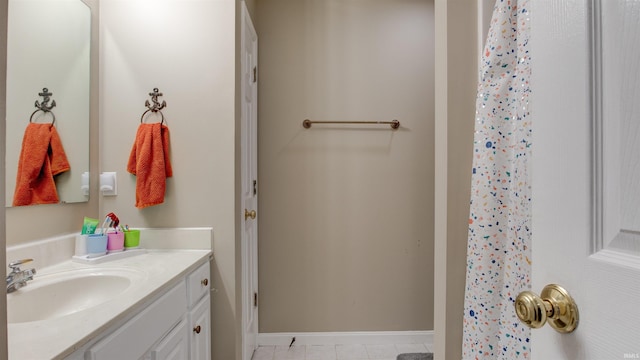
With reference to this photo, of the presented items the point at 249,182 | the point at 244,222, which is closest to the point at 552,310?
the point at 244,222

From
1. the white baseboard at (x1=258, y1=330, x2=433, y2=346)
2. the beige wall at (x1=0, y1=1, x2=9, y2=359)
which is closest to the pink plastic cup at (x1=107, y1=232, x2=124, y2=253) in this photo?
the beige wall at (x1=0, y1=1, x2=9, y2=359)

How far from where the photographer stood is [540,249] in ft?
1.62

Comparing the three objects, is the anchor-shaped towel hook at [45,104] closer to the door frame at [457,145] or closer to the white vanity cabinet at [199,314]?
the white vanity cabinet at [199,314]

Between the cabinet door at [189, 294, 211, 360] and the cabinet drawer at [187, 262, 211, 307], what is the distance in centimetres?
4

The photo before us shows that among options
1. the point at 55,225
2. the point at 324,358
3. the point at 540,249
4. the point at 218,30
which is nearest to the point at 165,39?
the point at 218,30

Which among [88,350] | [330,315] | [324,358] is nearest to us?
[88,350]

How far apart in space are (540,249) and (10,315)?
53.0 inches

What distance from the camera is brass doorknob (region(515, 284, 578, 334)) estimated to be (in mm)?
417

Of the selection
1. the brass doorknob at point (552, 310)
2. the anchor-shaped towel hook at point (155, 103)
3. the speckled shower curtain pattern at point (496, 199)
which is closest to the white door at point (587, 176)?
the brass doorknob at point (552, 310)

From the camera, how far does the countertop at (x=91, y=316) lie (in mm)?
601

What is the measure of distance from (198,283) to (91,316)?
0.55m

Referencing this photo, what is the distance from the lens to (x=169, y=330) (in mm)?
1035

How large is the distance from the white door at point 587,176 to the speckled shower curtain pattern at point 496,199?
0.44 m

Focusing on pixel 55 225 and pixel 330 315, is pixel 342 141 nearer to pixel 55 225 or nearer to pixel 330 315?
pixel 330 315
